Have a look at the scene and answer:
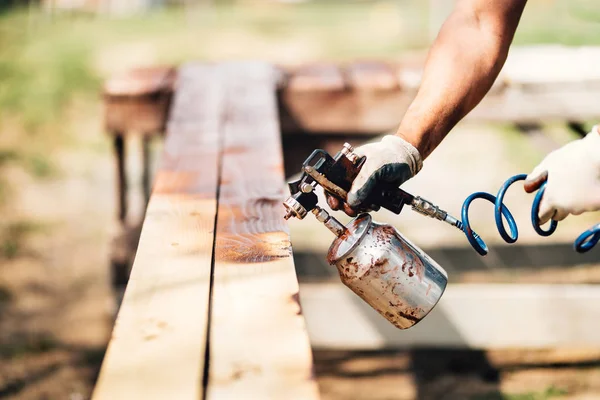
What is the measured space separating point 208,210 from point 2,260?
9.87ft

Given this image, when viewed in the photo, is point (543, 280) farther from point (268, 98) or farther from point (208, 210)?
point (208, 210)

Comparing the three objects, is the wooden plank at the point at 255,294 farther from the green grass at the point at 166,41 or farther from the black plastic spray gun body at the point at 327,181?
the green grass at the point at 166,41

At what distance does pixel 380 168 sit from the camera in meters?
1.78

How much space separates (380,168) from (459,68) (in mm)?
526

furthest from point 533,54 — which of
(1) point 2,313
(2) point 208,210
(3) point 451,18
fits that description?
(1) point 2,313

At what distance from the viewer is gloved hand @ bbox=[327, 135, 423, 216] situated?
1.77 m

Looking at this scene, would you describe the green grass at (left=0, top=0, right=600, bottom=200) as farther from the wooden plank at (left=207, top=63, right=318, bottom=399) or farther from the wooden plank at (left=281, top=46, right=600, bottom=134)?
the wooden plank at (left=207, top=63, right=318, bottom=399)

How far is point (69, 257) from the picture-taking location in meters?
4.68

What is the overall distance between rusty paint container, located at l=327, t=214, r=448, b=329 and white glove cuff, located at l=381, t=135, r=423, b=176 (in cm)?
24

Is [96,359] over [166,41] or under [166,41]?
under

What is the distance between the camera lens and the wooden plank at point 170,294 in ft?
4.01

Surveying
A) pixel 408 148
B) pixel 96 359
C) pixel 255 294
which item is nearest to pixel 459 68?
pixel 408 148

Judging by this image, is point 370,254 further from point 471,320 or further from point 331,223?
point 471,320

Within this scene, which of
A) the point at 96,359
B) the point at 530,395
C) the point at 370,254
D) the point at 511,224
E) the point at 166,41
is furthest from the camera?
the point at 166,41
